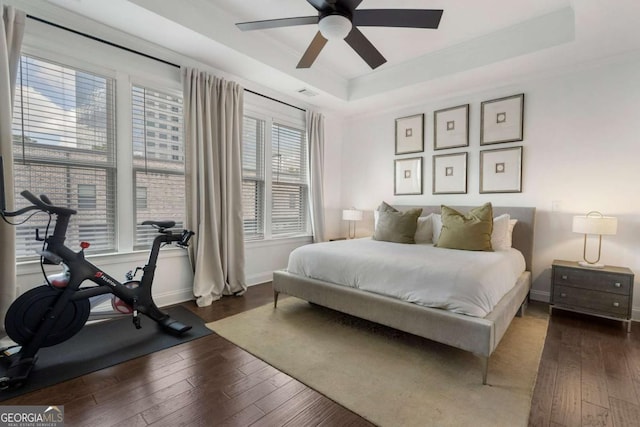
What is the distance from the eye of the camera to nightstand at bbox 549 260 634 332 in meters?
2.72

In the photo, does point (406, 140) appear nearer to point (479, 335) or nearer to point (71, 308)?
point (479, 335)

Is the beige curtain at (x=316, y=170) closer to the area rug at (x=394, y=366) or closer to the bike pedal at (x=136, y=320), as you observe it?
the area rug at (x=394, y=366)

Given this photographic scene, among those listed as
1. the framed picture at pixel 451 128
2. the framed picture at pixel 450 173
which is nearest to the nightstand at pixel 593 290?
the framed picture at pixel 450 173

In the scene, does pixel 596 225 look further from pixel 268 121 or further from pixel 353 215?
pixel 268 121

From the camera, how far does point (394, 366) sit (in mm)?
2076

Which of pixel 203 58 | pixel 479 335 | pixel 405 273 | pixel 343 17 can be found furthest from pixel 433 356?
pixel 203 58

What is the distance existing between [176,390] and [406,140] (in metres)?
4.25

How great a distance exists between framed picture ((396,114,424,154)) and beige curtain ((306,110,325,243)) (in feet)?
4.15

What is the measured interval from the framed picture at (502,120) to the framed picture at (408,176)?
3.07 feet

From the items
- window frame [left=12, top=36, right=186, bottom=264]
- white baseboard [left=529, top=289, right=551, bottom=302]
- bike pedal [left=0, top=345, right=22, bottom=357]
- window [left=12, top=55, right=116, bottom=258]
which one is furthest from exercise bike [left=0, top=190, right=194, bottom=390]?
white baseboard [left=529, top=289, right=551, bottom=302]

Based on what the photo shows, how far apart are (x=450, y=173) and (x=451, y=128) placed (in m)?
0.64

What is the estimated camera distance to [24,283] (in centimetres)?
245

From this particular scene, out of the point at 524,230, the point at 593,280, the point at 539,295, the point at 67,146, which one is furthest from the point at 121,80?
the point at 539,295

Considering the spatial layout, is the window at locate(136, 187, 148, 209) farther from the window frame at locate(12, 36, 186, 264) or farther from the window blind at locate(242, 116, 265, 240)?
the window blind at locate(242, 116, 265, 240)
